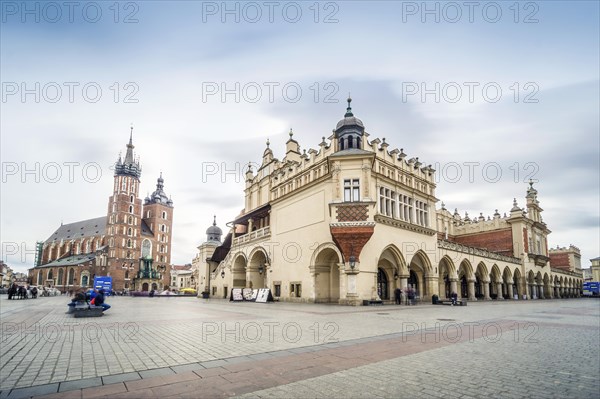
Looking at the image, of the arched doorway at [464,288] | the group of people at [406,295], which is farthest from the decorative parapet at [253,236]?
the arched doorway at [464,288]

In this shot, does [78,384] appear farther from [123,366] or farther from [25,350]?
[25,350]

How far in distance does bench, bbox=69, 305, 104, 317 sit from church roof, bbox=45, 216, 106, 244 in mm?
100931

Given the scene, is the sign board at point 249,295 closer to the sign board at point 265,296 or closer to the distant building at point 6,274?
the sign board at point 265,296

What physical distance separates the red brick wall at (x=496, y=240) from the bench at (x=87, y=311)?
51.1 m

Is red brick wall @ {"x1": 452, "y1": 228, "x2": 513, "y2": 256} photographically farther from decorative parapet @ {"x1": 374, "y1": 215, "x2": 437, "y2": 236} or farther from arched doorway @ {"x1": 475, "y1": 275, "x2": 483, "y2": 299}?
decorative parapet @ {"x1": 374, "y1": 215, "x2": 437, "y2": 236}

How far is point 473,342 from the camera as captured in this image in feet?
29.0

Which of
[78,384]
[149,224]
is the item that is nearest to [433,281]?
[78,384]

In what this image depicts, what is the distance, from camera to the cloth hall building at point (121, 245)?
89625 millimetres

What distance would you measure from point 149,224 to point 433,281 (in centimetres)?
9783

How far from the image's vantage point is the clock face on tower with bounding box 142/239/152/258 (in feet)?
329

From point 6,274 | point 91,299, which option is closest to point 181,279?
point 6,274

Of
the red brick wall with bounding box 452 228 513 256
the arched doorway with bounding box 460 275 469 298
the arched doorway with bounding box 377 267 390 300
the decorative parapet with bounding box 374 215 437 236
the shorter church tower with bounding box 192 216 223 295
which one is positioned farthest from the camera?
the red brick wall with bounding box 452 228 513 256

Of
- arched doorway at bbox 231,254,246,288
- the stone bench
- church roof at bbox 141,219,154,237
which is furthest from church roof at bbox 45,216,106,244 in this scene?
the stone bench

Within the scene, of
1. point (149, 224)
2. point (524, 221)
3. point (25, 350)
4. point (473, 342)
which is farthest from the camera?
point (149, 224)
